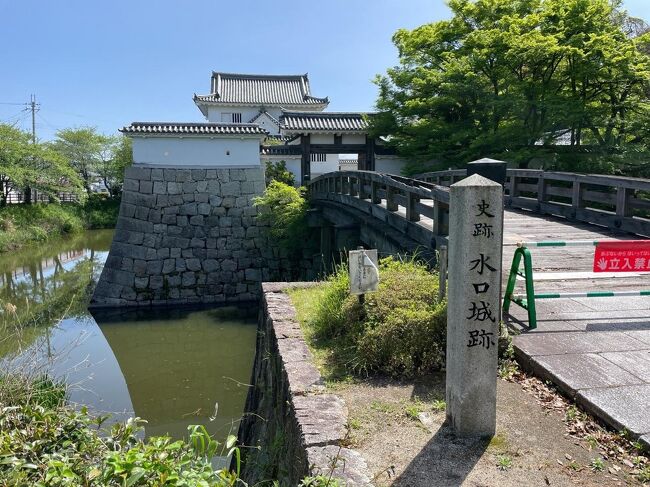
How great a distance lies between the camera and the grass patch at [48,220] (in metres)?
21.6

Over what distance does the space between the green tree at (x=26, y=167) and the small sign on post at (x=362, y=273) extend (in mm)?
21295

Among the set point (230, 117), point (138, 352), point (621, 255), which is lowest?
point (138, 352)

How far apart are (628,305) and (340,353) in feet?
10.3

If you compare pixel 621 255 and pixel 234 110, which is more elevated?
pixel 234 110

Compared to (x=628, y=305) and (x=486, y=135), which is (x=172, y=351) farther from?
(x=486, y=135)

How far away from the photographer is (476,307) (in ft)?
9.84

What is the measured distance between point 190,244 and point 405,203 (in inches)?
373

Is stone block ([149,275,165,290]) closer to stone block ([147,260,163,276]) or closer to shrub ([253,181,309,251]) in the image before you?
stone block ([147,260,163,276])

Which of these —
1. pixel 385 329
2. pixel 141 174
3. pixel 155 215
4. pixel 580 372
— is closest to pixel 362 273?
pixel 385 329

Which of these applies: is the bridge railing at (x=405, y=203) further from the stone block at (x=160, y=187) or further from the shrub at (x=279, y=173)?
the stone block at (x=160, y=187)

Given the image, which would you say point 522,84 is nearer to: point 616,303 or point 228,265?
point 228,265

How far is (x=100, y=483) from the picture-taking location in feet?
8.22

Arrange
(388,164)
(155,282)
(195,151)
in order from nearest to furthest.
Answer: (155,282)
(195,151)
(388,164)

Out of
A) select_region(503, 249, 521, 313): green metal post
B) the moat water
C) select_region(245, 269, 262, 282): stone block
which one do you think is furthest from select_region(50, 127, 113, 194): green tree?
select_region(503, 249, 521, 313): green metal post
